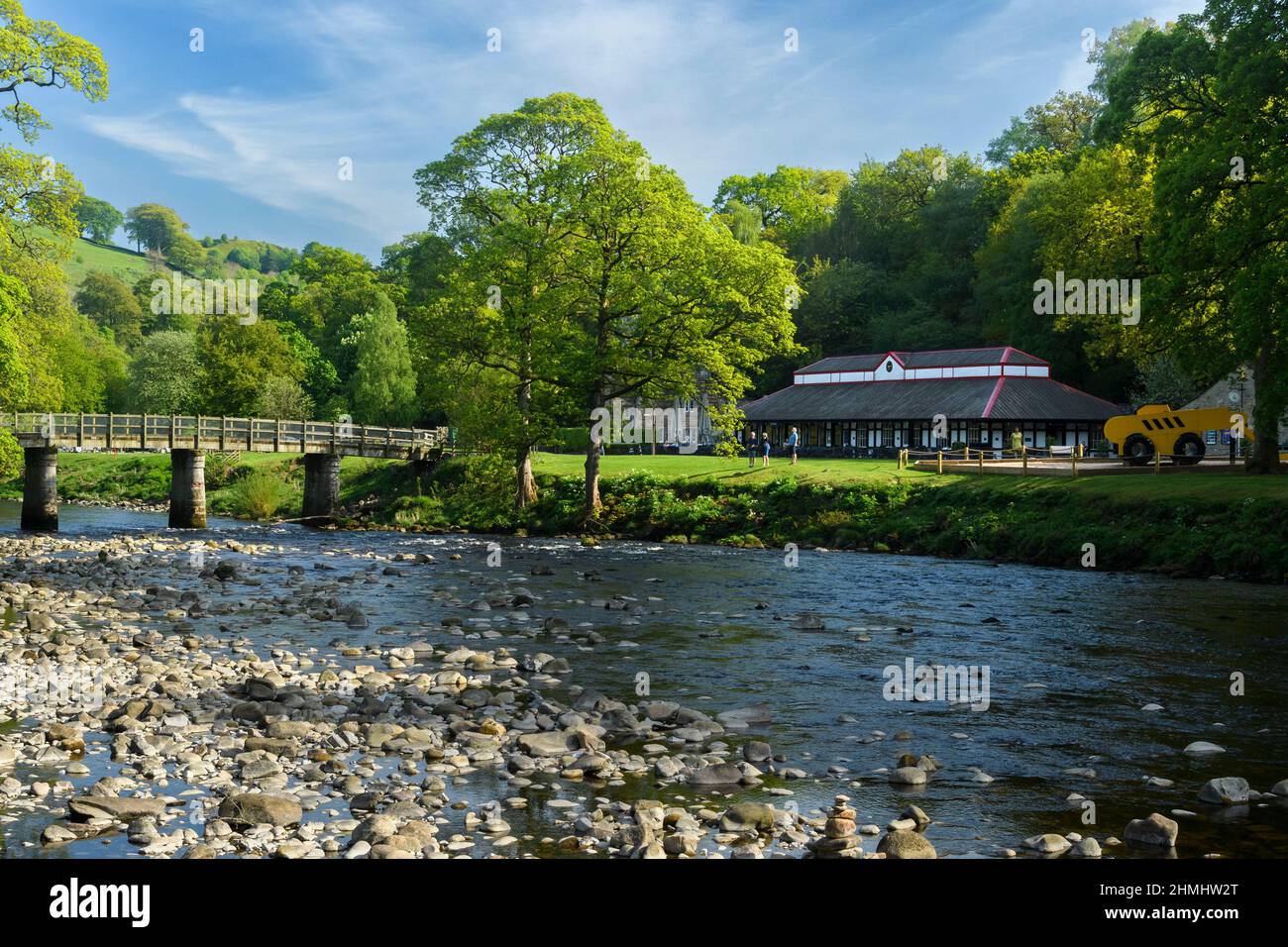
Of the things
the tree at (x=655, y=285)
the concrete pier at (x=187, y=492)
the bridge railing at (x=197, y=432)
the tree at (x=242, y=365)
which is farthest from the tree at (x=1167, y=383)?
the tree at (x=242, y=365)

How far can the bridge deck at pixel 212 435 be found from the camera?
48562 millimetres

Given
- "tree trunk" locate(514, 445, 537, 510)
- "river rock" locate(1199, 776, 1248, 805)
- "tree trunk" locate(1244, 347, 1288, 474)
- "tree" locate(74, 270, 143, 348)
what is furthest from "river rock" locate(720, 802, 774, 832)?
"tree" locate(74, 270, 143, 348)

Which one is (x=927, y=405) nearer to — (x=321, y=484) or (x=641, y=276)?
(x=641, y=276)

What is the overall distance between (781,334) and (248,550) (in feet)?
75.8

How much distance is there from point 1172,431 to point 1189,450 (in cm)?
104

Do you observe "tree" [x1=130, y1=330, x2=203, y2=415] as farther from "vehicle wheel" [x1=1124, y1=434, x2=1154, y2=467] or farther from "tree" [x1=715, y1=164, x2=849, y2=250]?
"vehicle wheel" [x1=1124, y1=434, x2=1154, y2=467]

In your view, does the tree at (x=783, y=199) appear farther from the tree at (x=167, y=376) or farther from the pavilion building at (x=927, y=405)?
the tree at (x=167, y=376)

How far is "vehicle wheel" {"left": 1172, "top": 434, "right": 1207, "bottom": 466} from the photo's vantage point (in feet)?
144

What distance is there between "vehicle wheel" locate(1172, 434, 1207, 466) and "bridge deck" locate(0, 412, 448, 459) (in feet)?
117

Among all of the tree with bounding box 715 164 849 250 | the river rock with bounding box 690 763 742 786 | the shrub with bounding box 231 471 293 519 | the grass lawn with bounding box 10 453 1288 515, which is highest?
the tree with bounding box 715 164 849 250

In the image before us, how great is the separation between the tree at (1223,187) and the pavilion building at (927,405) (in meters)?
26.8
